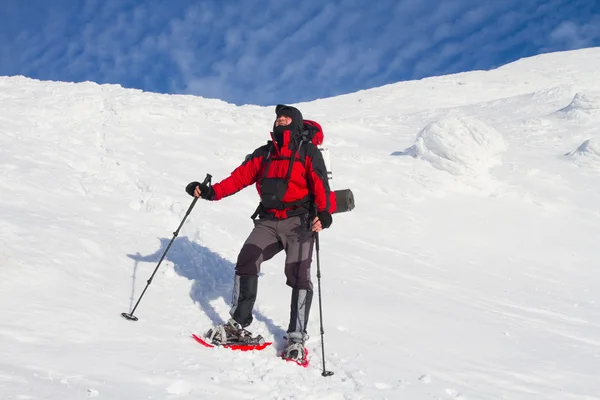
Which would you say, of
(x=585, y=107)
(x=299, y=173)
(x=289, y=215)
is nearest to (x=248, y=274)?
(x=289, y=215)

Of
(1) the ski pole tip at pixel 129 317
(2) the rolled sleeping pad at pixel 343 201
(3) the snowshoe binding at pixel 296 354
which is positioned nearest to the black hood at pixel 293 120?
(2) the rolled sleeping pad at pixel 343 201

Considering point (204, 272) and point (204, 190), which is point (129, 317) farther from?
point (204, 272)

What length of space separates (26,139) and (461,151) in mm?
12981

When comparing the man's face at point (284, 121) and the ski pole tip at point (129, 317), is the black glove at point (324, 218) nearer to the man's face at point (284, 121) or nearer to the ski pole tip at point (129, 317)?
the man's face at point (284, 121)

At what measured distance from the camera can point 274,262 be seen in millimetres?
7930

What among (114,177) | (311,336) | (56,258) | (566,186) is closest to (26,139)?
(114,177)

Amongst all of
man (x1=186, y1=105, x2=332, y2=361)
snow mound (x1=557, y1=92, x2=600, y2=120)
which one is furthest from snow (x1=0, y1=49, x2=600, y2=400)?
snow mound (x1=557, y1=92, x2=600, y2=120)

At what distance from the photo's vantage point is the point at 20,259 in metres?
5.12

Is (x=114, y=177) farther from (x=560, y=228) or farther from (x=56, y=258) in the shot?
(x=560, y=228)

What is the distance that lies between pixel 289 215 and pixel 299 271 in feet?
2.01

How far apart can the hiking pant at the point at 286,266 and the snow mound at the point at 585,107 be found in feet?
Answer: 77.0

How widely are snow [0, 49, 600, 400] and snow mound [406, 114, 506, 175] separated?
0.26 ft

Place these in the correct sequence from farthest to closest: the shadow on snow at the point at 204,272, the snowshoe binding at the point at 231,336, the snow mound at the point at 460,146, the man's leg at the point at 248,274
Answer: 1. the snow mound at the point at 460,146
2. the shadow on snow at the point at 204,272
3. the man's leg at the point at 248,274
4. the snowshoe binding at the point at 231,336

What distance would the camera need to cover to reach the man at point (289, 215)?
504 centimetres
